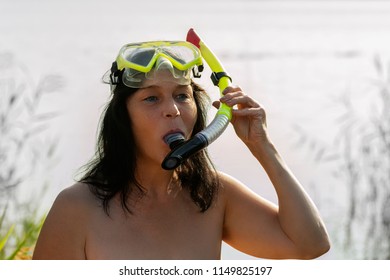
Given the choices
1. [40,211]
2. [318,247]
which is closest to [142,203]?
[318,247]

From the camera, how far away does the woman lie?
11.0 ft

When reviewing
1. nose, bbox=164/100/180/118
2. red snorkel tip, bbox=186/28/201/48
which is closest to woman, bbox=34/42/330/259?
nose, bbox=164/100/180/118

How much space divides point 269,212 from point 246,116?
402mm

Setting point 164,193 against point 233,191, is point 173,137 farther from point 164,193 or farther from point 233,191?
point 233,191

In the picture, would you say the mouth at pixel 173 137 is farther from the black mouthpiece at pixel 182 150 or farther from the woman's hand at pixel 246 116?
the woman's hand at pixel 246 116

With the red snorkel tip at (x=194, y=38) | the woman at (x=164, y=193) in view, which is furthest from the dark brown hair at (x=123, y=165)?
the red snorkel tip at (x=194, y=38)

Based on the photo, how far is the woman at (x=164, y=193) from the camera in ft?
11.0

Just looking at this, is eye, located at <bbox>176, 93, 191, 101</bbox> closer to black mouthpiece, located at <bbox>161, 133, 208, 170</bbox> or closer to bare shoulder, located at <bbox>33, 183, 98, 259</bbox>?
black mouthpiece, located at <bbox>161, 133, 208, 170</bbox>

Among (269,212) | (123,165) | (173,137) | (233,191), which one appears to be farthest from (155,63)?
(269,212)

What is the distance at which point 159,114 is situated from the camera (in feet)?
10.8

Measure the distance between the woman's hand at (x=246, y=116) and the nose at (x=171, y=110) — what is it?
228 millimetres

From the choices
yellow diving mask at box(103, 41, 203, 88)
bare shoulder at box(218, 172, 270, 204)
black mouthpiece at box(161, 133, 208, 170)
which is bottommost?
bare shoulder at box(218, 172, 270, 204)

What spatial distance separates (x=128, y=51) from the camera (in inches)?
136

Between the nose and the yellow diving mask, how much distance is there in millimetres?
114
